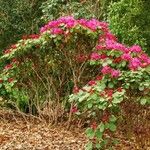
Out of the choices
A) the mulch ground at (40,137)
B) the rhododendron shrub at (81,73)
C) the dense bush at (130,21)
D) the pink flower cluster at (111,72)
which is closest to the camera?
the rhododendron shrub at (81,73)

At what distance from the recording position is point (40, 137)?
647cm

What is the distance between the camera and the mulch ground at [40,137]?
6078 mm

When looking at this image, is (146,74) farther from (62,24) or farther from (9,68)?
(9,68)

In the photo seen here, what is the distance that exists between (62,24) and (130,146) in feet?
5.95

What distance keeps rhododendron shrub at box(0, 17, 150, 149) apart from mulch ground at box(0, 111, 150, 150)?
11.7 inches

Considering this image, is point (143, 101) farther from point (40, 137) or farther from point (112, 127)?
point (40, 137)

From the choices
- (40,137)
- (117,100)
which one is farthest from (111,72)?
(40,137)

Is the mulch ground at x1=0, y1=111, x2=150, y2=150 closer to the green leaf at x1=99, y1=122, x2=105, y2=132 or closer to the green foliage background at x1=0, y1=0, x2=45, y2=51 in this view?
the green leaf at x1=99, y1=122, x2=105, y2=132

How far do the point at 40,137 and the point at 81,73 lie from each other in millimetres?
1059

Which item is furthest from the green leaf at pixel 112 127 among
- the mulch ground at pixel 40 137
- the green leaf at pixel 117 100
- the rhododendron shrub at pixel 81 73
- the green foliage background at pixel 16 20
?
the green foliage background at pixel 16 20

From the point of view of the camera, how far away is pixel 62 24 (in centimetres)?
645

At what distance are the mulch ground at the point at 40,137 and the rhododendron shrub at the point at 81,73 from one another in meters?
0.30

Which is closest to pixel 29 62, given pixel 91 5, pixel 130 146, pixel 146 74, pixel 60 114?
pixel 60 114

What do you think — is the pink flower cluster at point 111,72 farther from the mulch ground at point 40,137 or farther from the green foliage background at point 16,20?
the green foliage background at point 16,20
